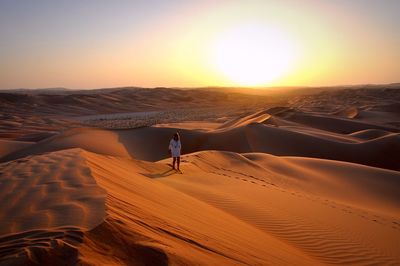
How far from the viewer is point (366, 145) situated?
17.5 meters

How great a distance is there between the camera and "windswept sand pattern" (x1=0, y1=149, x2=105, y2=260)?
2.90m

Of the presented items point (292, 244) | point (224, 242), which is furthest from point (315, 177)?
point (224, 242)

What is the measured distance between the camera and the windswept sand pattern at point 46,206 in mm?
2896

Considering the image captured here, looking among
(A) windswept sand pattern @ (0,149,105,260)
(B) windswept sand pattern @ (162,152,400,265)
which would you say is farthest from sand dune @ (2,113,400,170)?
(A) windswept sand pattern @ (0,149,105,260)

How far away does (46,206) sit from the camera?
12.4 ft

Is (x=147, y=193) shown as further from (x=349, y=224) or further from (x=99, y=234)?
(x=349, y=224)

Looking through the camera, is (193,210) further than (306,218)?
No

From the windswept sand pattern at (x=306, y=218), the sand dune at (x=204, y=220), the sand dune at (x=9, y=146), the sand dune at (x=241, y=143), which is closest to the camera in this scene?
the sand dune at (x=204, y=220)

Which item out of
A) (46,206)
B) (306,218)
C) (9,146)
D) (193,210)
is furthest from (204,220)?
(9,146)

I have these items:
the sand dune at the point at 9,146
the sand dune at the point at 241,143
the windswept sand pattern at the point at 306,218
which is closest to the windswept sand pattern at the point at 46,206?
the windswept sand pattern at the point at 306,218

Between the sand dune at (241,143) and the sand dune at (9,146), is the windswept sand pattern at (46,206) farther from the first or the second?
the sand dune at (9,146)

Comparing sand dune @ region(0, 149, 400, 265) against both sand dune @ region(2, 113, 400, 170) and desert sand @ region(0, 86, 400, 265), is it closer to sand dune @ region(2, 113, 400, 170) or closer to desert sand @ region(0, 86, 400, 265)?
desert sand @ region(0, 86, 400, 265)

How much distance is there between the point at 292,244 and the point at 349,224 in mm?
1913

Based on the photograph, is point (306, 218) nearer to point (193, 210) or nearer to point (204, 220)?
point (193, 210)
